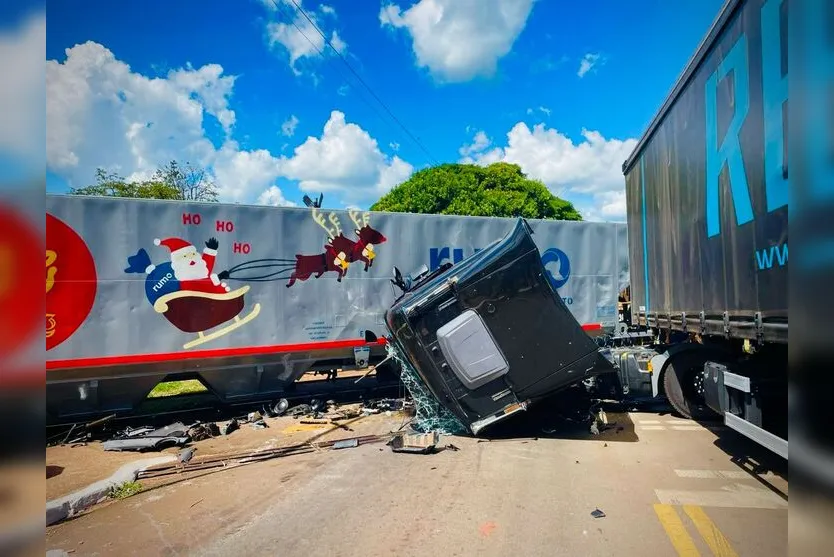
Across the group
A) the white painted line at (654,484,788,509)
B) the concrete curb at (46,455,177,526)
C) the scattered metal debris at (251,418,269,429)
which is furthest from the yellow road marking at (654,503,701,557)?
the scattered metal debris at (251,418,269,429)

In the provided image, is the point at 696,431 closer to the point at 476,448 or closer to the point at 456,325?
the point at 476,448

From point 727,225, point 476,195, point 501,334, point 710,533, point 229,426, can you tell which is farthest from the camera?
point 476,195

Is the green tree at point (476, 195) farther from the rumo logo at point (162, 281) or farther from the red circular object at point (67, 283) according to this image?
the red circular object at point (67, 283)

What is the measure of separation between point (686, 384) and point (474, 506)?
398 cm

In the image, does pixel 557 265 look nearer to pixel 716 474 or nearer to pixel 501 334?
pixel 501 334

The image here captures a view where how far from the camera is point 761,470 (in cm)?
475

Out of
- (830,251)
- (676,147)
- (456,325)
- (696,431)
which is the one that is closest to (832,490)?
(830,251)

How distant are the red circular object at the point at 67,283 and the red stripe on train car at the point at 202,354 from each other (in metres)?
0.38

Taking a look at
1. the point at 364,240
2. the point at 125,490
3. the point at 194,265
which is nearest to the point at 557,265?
the point at 364,240

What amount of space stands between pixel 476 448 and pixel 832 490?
477cm

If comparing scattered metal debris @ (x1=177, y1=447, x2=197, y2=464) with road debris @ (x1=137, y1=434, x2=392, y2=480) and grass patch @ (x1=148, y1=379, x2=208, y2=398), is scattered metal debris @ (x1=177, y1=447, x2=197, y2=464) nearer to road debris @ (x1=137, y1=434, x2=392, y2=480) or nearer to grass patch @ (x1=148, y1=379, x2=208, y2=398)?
road debris @ (x1=137, y1=434, x2=392, y2=480)

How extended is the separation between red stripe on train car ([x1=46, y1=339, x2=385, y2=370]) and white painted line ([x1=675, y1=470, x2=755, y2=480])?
504 cm

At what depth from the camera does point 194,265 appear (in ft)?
24.6

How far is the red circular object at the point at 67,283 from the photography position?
6.68 metres
